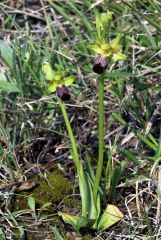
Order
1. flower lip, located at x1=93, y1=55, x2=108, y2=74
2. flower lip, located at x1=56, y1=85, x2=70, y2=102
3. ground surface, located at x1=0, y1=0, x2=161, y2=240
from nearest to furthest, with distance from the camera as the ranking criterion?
flower lip, located at x1=93, y1=55, x2=108, y2=74 < flower lip, located at x1=56, y1=85, x2=70, y2=102 < ground surface, located at x1=0, y1=0, x2=161, y2=240

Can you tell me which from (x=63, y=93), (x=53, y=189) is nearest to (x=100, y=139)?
(x=63, y=93)

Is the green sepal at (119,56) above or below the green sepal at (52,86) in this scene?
above

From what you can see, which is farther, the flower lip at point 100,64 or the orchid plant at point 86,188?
the orchid plant at point 86,188

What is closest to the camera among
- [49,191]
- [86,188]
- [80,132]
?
[86,188]

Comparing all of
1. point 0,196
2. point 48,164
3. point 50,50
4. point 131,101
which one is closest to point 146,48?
point 131,101

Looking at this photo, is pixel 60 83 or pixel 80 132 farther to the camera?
pixel 80 132

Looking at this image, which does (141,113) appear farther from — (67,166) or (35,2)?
(35,2)

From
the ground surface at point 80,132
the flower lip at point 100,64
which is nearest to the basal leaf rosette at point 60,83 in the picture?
the flower lip at point 100,64

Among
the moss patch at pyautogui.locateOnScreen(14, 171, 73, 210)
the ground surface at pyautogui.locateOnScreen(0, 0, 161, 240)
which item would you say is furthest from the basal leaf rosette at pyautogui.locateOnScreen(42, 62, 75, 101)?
the moss patch at pyautogui.locateOnScreen(14, 171, 73, 210)

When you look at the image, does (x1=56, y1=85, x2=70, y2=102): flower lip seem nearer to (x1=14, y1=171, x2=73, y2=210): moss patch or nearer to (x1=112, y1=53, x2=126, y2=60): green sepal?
(x1=112, y1=53, x2=126, y2=60): green sepal

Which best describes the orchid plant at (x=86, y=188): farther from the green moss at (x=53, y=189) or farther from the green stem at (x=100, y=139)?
the green moss at (x=53, y=189)

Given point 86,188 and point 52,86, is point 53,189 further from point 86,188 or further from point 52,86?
point 52,86
